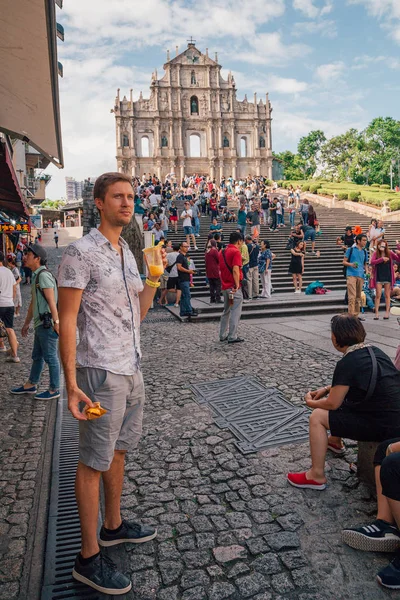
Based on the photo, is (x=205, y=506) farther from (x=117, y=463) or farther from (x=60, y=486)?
(x=60, y=486)

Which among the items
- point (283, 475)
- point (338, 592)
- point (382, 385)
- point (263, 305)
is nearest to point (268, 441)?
point (283, 475)

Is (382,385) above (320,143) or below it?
below

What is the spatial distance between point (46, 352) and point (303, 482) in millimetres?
3432

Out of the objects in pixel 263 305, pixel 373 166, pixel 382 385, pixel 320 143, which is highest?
pixel 320 143

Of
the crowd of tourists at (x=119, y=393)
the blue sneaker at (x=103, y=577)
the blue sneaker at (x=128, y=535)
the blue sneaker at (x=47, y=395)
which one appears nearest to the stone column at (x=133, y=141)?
the blue sneaker at (x=47, y=395)

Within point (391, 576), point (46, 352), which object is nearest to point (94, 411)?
point (391, 576)

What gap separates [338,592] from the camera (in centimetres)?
223

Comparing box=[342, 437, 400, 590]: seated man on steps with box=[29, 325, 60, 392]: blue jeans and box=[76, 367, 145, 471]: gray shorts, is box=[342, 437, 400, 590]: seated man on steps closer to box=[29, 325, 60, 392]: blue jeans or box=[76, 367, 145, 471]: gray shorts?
box=[76, 367, 145, 471]: gray shorts

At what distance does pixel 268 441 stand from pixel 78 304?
8.13 ft

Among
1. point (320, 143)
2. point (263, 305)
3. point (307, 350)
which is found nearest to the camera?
point (307, 350)

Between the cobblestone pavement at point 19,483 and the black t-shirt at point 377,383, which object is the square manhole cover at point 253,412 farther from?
the cobblestone pavement at point 19,483

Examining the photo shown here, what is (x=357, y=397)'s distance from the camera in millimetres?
2949

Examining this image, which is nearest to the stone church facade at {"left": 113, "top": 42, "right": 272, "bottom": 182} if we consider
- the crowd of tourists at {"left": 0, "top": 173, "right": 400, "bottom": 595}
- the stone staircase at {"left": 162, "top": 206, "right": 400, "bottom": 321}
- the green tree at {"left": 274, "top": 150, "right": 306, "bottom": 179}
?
the green tree at {"left": 274, "top": 150, "right": 306, "bottom": 179}

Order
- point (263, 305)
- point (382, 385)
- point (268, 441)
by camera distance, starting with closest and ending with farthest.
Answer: point (382, 385) → point (268, 441) → point (263, 305)
